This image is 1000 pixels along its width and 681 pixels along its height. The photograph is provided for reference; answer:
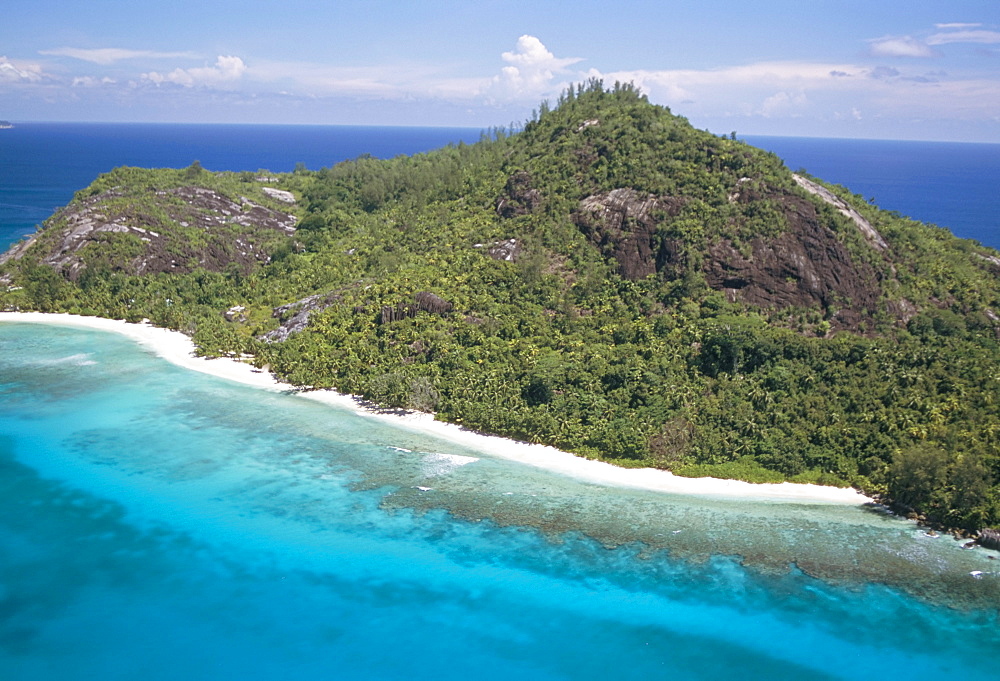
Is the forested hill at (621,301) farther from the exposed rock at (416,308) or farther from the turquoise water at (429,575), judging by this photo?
the turquoise water at (429,575)

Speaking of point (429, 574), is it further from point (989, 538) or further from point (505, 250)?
point (505, 250)

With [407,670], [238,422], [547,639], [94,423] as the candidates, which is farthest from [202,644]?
[94,423]

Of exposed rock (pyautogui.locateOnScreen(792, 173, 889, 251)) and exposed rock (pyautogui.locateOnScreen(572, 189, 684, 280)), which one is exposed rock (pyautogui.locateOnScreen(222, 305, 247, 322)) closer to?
exposed rock (pyautogui.locateOnScreen(572, 189, 684, 280))

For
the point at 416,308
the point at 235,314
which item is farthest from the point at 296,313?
the point at 416,308

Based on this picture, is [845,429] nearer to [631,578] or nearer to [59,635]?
[631,578]

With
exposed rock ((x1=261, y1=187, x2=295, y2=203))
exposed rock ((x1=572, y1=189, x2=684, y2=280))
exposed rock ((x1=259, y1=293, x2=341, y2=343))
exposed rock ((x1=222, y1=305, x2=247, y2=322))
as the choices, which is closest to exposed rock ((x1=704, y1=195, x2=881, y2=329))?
exposed rock ((x1=572, y1=189, x2=684, y2=280))
